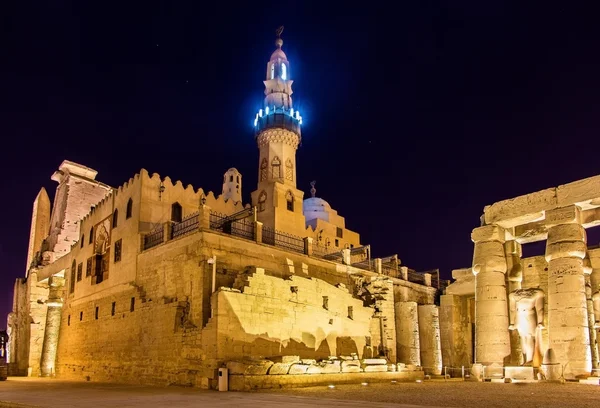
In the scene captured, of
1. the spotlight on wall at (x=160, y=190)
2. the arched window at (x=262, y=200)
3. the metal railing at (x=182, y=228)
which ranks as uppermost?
the arched window at (x=262, y=200)

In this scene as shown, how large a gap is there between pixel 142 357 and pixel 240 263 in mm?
4828

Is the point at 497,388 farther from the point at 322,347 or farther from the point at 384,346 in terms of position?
the point at 384,346

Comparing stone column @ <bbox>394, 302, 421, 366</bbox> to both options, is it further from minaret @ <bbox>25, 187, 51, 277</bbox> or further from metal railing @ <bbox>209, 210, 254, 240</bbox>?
minaret @ <bbox>25, 187, 51, 277</bbox>

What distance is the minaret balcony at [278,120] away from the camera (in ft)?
116

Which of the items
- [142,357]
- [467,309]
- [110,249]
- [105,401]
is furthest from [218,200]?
[105,401]

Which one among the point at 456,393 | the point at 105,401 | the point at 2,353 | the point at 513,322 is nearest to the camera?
the point at 105,401

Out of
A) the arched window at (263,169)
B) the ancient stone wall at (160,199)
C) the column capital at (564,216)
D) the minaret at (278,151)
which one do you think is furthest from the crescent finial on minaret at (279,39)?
the column capital at (564,216)

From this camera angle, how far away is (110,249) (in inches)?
933

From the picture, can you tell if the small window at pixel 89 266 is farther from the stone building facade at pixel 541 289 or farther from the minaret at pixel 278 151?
the stone building facade at pixel 541 289

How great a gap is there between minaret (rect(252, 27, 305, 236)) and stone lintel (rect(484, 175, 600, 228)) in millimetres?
15205

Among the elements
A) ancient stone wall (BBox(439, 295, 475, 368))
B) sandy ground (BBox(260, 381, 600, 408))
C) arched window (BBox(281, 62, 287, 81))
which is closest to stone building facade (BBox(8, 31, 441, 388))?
ancient stone wall (BBox(439, 295, 475, 368))

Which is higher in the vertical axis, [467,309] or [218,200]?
[218,200]

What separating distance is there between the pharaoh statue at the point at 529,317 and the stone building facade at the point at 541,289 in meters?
0.03

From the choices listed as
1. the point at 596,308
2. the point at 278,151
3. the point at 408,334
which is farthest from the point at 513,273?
the point at 278,151
